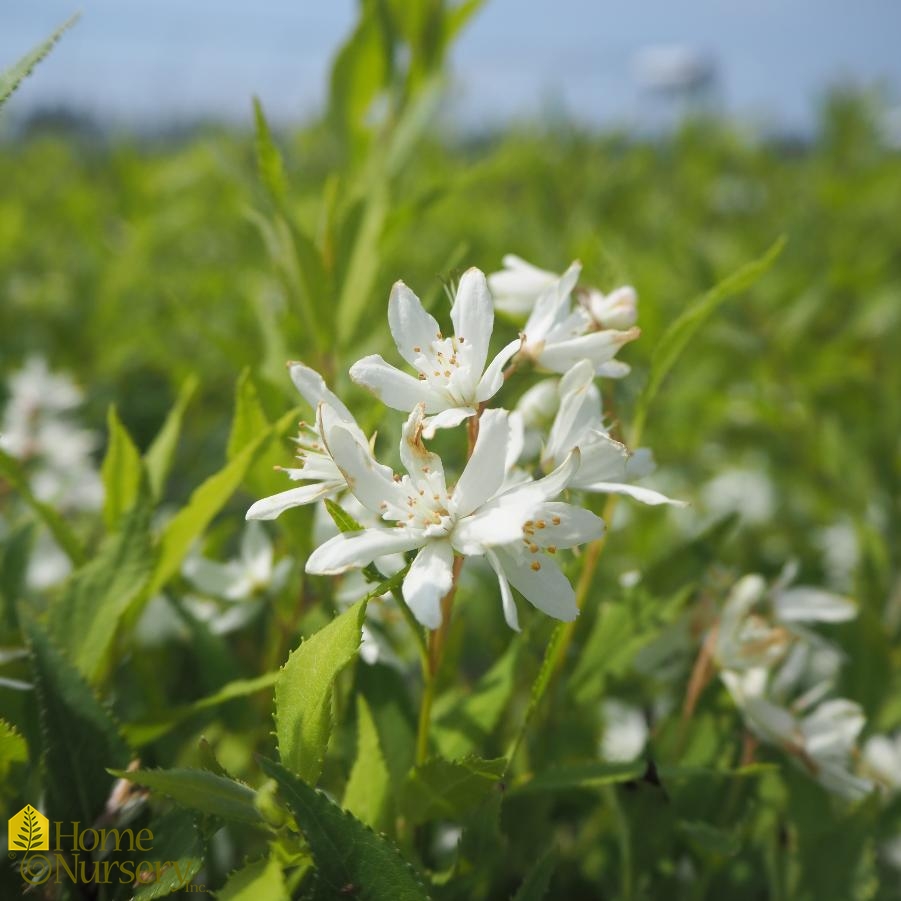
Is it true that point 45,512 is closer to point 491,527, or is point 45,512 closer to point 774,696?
point 491,527

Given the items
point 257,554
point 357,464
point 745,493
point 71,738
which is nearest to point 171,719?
point 71,738

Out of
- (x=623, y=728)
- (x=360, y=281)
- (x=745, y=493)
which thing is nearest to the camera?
(x=360, y=281)

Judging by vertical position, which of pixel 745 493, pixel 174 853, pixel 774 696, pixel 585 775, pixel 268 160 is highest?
pixel 268 160

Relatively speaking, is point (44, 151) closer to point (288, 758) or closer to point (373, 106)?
point (373, 106)

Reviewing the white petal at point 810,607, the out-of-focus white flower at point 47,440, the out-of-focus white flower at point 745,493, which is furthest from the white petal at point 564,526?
the out-of-focus white flower at point 745,493

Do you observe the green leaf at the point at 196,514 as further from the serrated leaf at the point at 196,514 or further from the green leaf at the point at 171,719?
the green leaf at the point at 171,719

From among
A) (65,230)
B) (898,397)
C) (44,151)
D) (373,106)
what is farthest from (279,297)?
(44,151)
